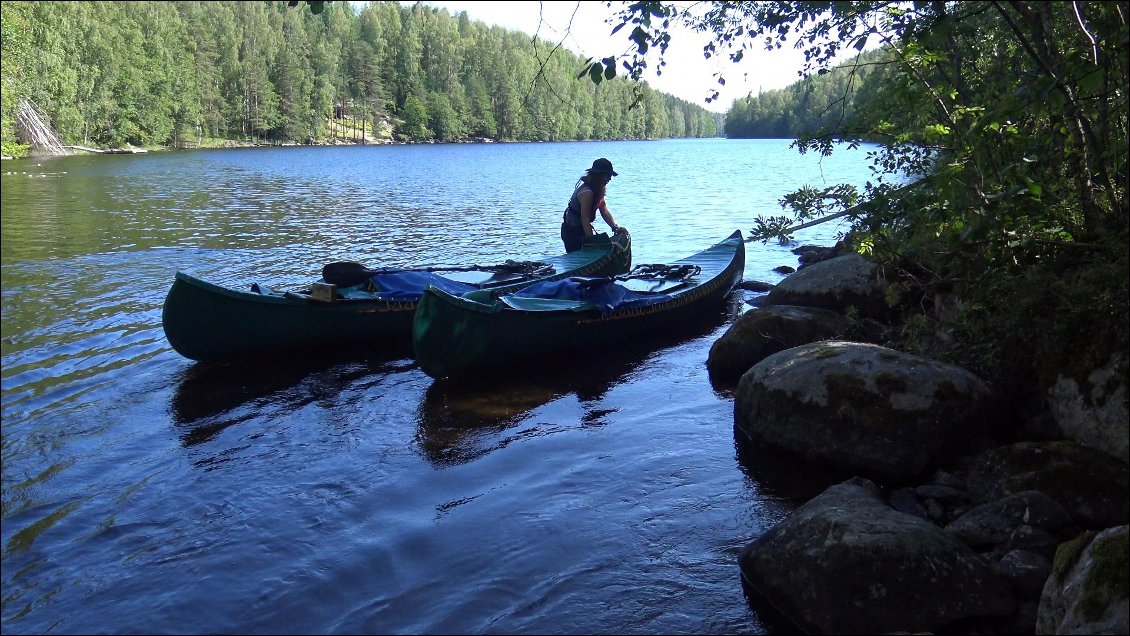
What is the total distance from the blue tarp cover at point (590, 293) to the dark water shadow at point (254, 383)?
193cm

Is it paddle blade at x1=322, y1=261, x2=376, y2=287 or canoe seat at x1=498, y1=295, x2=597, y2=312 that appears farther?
paddle blade at x1=322, y1=261, x2=376, y2=287

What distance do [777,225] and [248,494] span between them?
490 cm

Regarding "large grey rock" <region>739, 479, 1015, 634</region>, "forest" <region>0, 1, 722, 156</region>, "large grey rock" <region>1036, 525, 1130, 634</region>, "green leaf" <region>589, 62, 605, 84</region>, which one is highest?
"forest" <region>0, 1, 722, 156</region>

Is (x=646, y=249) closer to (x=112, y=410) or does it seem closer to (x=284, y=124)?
(x=112, y=410)

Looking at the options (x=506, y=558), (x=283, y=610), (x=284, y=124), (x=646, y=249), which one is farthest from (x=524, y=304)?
(x=284, y=124)

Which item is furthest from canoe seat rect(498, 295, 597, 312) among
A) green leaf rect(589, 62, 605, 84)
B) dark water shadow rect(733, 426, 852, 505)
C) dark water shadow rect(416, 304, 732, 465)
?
green leaf rect(589, 62, 605, 84)

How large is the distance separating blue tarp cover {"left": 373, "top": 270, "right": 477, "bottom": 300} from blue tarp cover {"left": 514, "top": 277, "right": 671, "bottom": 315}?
1.00 meters

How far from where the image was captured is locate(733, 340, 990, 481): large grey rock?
6.69 meters

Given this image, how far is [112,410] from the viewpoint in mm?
8891

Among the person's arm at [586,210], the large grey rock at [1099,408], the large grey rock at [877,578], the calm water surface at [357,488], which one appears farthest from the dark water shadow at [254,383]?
the large grey rock at [1099,408]

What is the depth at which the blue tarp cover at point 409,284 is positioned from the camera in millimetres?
11148

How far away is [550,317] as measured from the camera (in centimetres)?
1019

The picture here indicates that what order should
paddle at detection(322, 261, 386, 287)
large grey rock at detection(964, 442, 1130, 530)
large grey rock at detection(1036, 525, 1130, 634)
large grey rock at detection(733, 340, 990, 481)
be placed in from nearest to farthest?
1. large grey rock at detection(1036, 525, 1130, 634)
2. large grey rock at detection(964, 442, 1130, 530)
3. large grey rock at detection(733, 340, 990, 481)
4. paddle at detection(322, 261, 386, 287)

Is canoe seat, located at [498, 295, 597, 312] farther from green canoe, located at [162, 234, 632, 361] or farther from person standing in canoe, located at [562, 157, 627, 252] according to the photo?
person standing in canoe, located at [562, 157, 627, 252]
